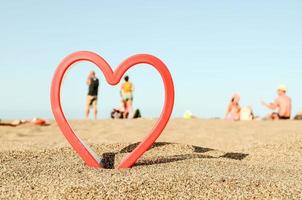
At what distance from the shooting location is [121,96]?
1600 centimetres

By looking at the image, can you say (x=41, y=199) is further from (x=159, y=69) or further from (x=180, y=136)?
(x=180, y=136)

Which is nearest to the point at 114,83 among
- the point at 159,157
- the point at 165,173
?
the point at 165,173

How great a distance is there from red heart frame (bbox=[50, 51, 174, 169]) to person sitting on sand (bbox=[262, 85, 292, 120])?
328 inches

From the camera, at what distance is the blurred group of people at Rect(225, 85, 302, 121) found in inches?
520

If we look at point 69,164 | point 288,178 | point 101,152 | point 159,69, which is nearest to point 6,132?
point 101,152

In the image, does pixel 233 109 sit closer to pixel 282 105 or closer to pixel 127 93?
pixel 282 105

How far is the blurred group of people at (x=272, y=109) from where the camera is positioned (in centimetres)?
1322

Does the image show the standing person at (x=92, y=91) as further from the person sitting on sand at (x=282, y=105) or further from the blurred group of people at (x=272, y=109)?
the person sitting on sand at (x=282, y=105)

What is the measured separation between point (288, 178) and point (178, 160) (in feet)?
3.95

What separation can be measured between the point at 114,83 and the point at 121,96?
10.9 meters

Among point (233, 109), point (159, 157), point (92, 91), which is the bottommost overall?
point (159, 157)

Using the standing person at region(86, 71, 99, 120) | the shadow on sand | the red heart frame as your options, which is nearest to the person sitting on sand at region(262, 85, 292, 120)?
the standing person at region(86, 71, 99, 120)

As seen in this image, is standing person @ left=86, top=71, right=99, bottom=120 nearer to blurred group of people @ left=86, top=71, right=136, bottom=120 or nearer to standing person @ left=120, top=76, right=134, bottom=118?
blurred group of people @ left=86, top=71, right=136, bottom=120

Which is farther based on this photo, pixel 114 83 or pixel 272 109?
pixel 272 109
